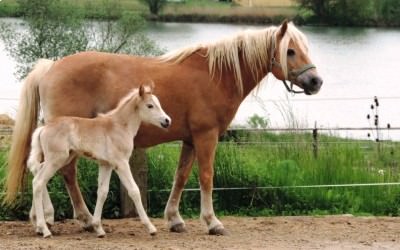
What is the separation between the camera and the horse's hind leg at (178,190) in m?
6.46

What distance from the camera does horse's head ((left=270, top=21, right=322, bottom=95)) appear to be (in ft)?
20.6

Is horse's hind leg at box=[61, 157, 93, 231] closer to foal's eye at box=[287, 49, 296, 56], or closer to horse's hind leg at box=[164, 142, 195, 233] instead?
horse's hind leg at box=[164, 142, 195, 233]

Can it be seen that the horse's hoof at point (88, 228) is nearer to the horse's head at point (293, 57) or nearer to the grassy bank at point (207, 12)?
the horse's head at point (293, 57)

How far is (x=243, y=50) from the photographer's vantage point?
6469 mm

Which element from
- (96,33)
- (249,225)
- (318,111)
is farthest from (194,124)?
(96,33)

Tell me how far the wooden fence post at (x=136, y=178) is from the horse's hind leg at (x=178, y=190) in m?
0.57

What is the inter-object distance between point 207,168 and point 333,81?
51.1 ft

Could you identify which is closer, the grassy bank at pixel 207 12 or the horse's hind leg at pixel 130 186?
the horse's hind leg at pixel 130 186

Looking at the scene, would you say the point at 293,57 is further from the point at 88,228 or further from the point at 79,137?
the point at 88,228

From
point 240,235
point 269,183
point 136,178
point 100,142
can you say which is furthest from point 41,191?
point 269,183

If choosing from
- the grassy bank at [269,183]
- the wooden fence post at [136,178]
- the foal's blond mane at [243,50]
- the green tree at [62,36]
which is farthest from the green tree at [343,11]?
the foal's blond mane at [243,50]

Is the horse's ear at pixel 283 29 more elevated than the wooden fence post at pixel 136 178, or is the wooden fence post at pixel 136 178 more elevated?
the horse's ear at pixel 283 29

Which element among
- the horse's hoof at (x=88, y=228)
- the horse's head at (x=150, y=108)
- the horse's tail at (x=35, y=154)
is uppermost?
Answer: the horse's head at (x=150, y=108)

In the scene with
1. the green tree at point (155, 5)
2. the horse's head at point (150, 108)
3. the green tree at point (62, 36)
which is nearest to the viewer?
the horse's head at point (150, 108)
